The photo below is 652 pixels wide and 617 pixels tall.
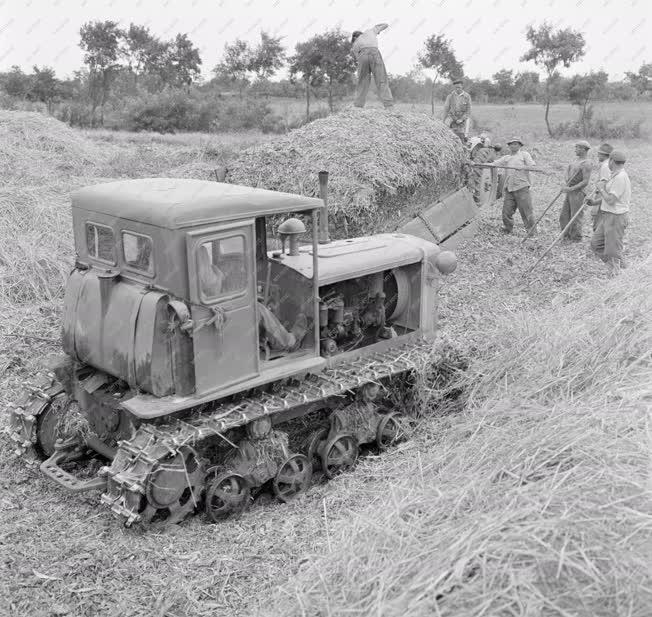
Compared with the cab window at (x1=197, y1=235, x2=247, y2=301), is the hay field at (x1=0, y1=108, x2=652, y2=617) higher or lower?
lower

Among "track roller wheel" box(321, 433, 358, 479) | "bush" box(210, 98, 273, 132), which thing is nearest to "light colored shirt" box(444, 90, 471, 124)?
"track roller wheel" box(321, 433, 358, 479)

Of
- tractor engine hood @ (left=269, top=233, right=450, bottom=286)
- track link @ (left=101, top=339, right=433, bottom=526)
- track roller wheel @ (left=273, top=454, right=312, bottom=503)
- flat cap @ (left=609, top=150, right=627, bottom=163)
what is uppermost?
flat cap @ (left=609, top=150, right=627, bottom=163)

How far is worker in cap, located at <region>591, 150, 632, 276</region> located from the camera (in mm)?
11359

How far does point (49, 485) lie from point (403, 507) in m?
3.48

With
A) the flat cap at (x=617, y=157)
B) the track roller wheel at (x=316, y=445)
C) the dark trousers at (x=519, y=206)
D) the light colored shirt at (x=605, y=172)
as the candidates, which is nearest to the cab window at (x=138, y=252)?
the track roller wheel at (x=316, y=445)

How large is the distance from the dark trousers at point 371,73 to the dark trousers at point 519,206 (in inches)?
118

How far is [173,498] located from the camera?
604 centimetres

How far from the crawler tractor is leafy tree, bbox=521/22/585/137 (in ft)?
83.1

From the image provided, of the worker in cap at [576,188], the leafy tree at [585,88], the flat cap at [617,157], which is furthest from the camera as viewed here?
the leafy tree at [585,88]

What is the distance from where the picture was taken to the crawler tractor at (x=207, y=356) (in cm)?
585

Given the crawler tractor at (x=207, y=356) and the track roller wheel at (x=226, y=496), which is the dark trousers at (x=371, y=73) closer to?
the crawler tractor at (x=207, y=356)

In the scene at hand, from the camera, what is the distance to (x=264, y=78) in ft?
135

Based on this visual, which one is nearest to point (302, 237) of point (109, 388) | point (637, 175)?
point (109, 388)

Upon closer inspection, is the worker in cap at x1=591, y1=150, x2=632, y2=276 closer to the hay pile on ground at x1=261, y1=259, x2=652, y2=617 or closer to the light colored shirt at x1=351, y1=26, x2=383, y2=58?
the hay pile on ground at x1=261, y1=259, x2=652, y2=617
